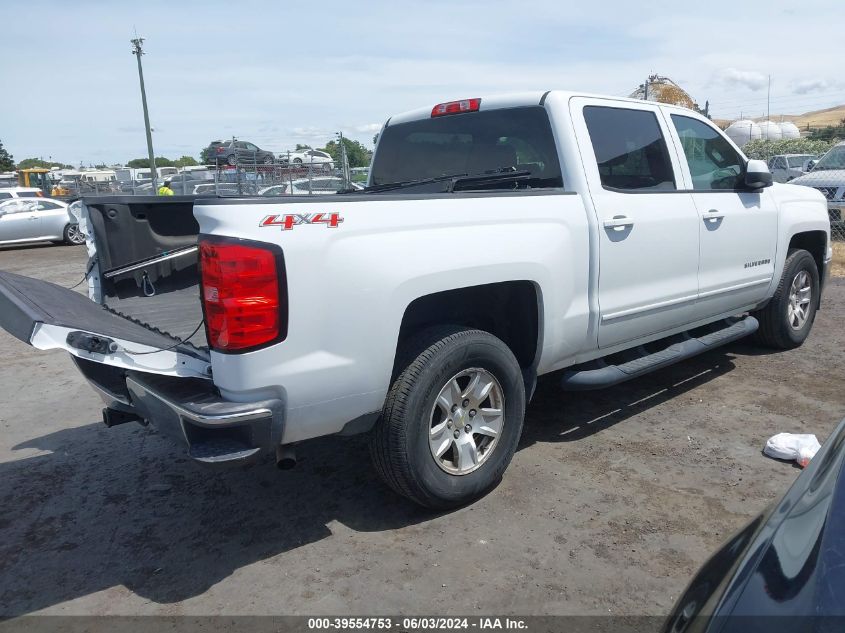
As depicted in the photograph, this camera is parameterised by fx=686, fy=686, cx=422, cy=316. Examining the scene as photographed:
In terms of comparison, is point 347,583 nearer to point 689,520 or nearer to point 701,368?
point 689,520

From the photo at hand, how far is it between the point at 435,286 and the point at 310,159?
19.3m

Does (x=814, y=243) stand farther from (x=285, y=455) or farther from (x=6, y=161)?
(x=6, y=161)

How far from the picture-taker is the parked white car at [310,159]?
20527 mm

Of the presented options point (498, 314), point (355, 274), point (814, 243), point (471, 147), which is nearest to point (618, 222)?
point (498, 314)

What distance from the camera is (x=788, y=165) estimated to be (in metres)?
21.8

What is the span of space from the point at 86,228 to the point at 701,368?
4.66 m

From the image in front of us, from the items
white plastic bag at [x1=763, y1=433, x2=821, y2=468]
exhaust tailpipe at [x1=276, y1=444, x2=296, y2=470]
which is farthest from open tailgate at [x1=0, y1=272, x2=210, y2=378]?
white plastic bag at [x1=763, y1=433, x2=821, y2=468]

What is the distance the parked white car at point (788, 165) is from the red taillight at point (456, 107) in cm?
1928

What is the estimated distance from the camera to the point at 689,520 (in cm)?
331

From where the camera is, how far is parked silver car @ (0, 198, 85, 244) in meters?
17.9

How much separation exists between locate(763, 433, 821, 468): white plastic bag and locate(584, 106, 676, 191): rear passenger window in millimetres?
1701

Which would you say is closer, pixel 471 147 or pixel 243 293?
pixel 243 293

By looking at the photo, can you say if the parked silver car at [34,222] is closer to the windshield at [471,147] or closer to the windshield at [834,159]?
the windshield at [471,147]

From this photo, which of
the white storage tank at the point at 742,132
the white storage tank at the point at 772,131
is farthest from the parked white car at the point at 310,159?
the white storage tank at the point at 772,131
